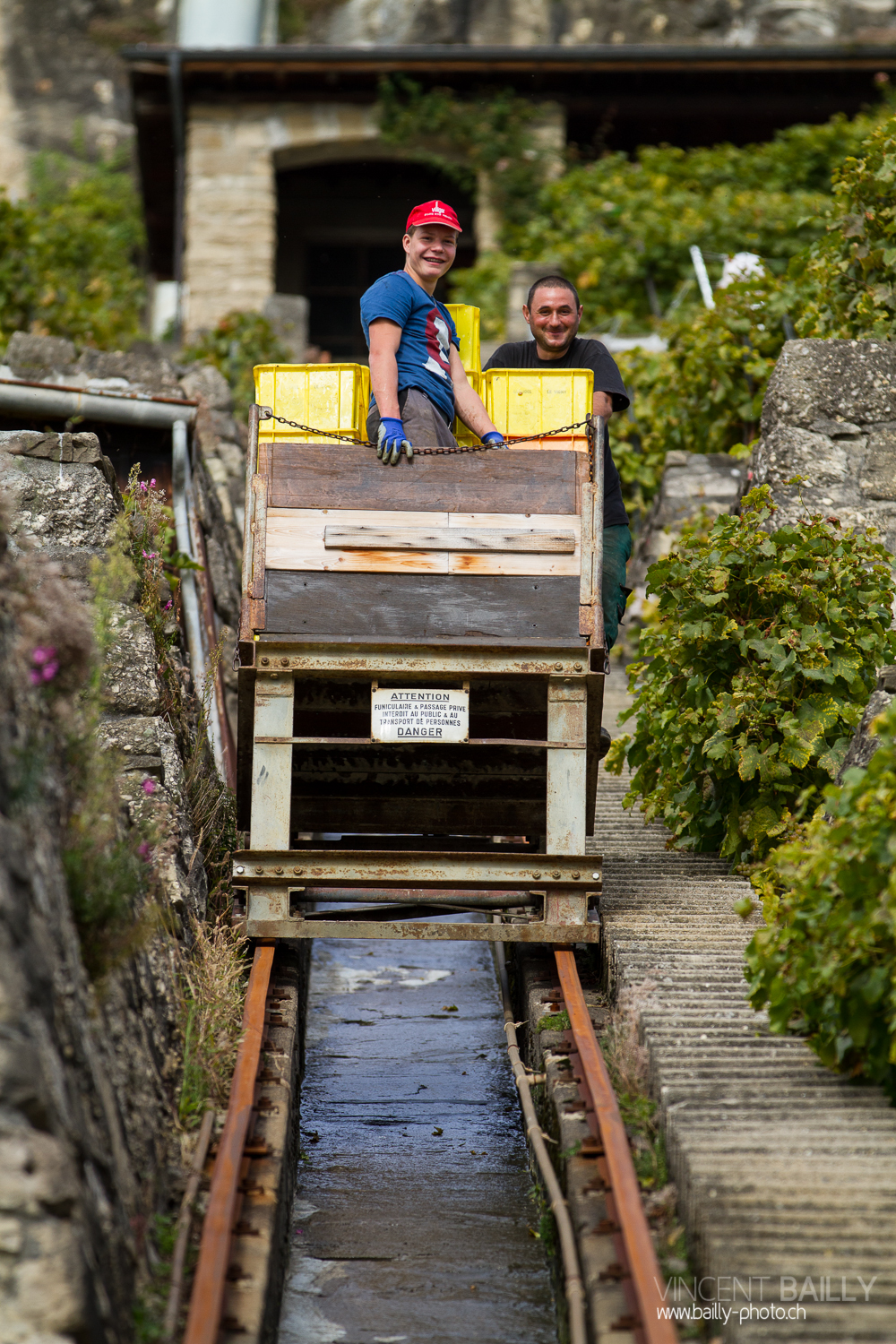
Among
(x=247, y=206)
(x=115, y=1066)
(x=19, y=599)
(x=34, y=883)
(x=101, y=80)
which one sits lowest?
(x=115, y=1066)

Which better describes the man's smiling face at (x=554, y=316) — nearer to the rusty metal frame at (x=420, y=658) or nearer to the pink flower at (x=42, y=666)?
the rusty metal frame at (x=420, y=658)

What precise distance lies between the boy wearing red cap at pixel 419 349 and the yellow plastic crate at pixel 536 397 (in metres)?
0.28

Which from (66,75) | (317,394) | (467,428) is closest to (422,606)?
(467,428)

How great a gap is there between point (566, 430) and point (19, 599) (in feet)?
9.36

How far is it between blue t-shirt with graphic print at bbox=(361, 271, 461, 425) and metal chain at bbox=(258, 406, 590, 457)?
0.26 metres

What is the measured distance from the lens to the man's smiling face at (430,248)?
6.04m

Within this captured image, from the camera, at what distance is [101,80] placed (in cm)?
2441

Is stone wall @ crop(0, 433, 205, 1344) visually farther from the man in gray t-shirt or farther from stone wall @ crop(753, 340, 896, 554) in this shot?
stone wall @ crop(753, 340, 896, 554)

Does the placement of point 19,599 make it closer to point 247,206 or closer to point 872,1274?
point 872,1274

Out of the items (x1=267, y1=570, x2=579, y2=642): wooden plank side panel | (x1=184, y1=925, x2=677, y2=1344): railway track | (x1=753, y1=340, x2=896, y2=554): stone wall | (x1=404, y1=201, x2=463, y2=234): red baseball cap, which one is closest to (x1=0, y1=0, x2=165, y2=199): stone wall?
(x1=753, y1=340, x2=896, y2=554): stone wall

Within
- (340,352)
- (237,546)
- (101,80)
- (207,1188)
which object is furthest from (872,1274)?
(101,80)

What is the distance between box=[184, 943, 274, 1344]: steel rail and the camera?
3318 mm

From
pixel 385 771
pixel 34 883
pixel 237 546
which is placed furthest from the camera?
pixel 237 546

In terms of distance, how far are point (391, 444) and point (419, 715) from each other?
105cm
